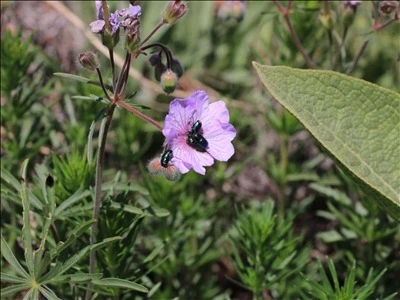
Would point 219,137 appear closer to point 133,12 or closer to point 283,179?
point 133,12

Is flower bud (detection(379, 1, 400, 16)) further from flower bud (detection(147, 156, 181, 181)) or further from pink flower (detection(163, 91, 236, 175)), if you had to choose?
flower bud (detection(147, 156, 181, 181))

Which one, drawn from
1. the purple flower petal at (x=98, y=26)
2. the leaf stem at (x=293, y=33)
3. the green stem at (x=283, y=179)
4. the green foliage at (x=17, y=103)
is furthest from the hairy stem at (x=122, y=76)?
the green stem at (x=283, y=179)

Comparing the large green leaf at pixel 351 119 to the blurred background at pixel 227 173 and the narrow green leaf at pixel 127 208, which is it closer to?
the blurred background at pixel 227 173

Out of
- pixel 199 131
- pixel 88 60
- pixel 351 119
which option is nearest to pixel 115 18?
pixel 88 60

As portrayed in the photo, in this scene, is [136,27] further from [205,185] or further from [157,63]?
[205,185]

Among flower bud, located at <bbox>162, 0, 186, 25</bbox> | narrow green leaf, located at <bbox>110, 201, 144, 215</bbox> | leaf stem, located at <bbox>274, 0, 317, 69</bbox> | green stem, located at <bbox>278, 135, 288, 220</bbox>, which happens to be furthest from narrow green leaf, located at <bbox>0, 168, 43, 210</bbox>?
leaf stem, located at <bbox>274, 0, 317, 69</bbox>
